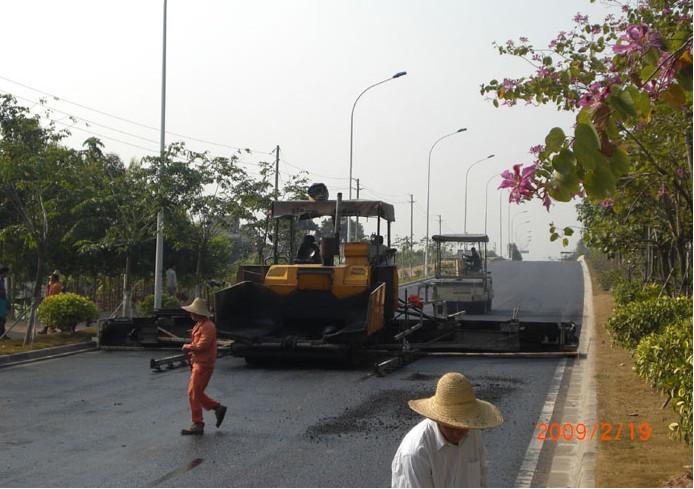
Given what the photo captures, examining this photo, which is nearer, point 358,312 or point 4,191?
point 358,312

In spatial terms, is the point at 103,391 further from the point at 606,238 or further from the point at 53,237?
the point at 53,237

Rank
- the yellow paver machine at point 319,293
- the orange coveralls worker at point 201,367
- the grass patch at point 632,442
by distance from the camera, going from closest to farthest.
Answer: the grass patch at point 632,442, the orange coveralls worker at point 201,367, the yellow paver machine at point 319,293

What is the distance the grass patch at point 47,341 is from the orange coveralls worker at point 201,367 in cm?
766

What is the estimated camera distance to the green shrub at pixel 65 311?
64.1 ft

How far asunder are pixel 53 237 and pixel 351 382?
17.2 metres

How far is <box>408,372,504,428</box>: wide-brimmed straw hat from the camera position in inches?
184

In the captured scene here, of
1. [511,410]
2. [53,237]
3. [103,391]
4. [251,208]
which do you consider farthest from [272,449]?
[53,237]

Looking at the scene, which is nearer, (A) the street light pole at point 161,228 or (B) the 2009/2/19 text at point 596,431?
(B) the 2009/2/19 text at point 596,431

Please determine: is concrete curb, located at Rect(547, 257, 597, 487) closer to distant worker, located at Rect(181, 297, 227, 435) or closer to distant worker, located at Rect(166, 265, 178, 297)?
distant worker, located at Rect(181, 297, 227, 435)

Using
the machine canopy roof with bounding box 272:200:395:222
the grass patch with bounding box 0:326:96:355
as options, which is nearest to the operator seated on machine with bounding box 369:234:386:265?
the machine canopy roof with bounding box 272:200:395:222

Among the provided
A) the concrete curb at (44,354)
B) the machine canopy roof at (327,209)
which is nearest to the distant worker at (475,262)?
the machine canopy roof at (327,209)

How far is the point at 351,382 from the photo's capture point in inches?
540

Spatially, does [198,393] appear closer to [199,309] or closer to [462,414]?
[199,309]

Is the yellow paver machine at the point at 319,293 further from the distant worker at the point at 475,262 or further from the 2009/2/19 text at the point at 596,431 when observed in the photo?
the distant worker at the point at 475,262
